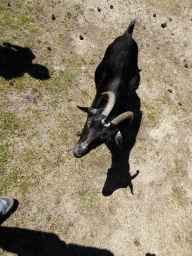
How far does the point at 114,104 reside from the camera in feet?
18.4

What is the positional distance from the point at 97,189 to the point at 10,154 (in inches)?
139

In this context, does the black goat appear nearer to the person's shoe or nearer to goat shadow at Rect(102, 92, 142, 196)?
goat shadow at Rect(102, 92, 142, 196)

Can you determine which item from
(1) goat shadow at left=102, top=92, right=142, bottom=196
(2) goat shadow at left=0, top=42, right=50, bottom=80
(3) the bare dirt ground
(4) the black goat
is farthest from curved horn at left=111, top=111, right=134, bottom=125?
(2) goat shadow at left=0, top=42, right=50, bottom=80

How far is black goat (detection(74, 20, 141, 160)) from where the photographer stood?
196 inches

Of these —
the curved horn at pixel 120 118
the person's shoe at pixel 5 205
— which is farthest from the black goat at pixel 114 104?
the person's shoe at pixel 5 205

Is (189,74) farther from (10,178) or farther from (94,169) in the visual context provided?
(10,178)

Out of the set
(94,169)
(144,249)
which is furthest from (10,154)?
(144,249)

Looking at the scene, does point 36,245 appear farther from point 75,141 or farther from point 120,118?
point 120,118

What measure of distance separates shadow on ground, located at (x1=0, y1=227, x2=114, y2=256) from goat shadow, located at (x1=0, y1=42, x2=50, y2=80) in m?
6.06

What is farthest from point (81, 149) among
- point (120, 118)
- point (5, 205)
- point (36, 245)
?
point (36, 245)

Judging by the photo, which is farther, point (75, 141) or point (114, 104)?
point (75, 141)

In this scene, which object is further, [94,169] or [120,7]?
[120,7]

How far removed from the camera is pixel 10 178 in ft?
19.2

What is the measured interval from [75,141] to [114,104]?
2.32m
